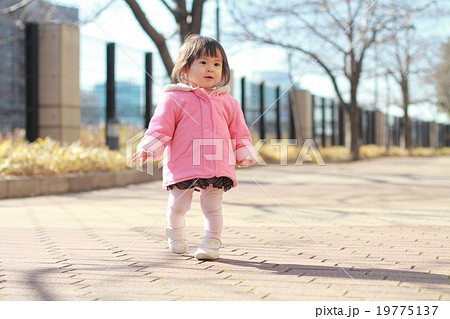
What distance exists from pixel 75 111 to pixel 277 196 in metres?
6.12

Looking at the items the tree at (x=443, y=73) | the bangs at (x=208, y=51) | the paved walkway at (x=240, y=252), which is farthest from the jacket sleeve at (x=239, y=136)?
the tree at (x=443, y=73)

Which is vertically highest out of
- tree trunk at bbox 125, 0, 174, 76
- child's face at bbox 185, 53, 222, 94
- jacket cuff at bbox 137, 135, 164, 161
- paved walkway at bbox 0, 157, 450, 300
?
tree trunk at bbox 125, 0, 174, 76

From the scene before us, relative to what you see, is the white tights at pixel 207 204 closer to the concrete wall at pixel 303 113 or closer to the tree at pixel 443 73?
the concrete wall at pixel 303 113

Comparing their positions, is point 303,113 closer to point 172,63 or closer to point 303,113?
point 303,113

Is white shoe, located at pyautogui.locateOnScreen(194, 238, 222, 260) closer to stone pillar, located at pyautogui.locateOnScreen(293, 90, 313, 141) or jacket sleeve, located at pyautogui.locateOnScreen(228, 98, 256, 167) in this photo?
jacket sleeve, located at pyautogui.locateOnScreen(228, 98, 256, 167)

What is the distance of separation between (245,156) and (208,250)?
25.0 inches

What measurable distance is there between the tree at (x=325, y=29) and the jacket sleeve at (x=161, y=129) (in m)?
11.9

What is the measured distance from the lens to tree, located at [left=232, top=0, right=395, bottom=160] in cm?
1698

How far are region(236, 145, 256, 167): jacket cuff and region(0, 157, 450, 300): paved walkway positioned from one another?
605 millimetres

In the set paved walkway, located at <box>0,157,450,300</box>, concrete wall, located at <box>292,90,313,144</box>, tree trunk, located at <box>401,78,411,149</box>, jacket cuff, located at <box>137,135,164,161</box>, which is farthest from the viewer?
tree trunk, located at <box>401,78,411,149</box>

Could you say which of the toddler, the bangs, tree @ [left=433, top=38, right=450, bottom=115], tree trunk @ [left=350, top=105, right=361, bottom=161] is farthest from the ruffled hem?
tree @ [left=433, top=38, right=450, bottom=115]

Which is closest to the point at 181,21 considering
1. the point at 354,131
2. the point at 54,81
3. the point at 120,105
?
the point at 54,81

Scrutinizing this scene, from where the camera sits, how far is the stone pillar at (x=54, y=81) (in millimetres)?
12430

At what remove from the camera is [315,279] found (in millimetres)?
3107
